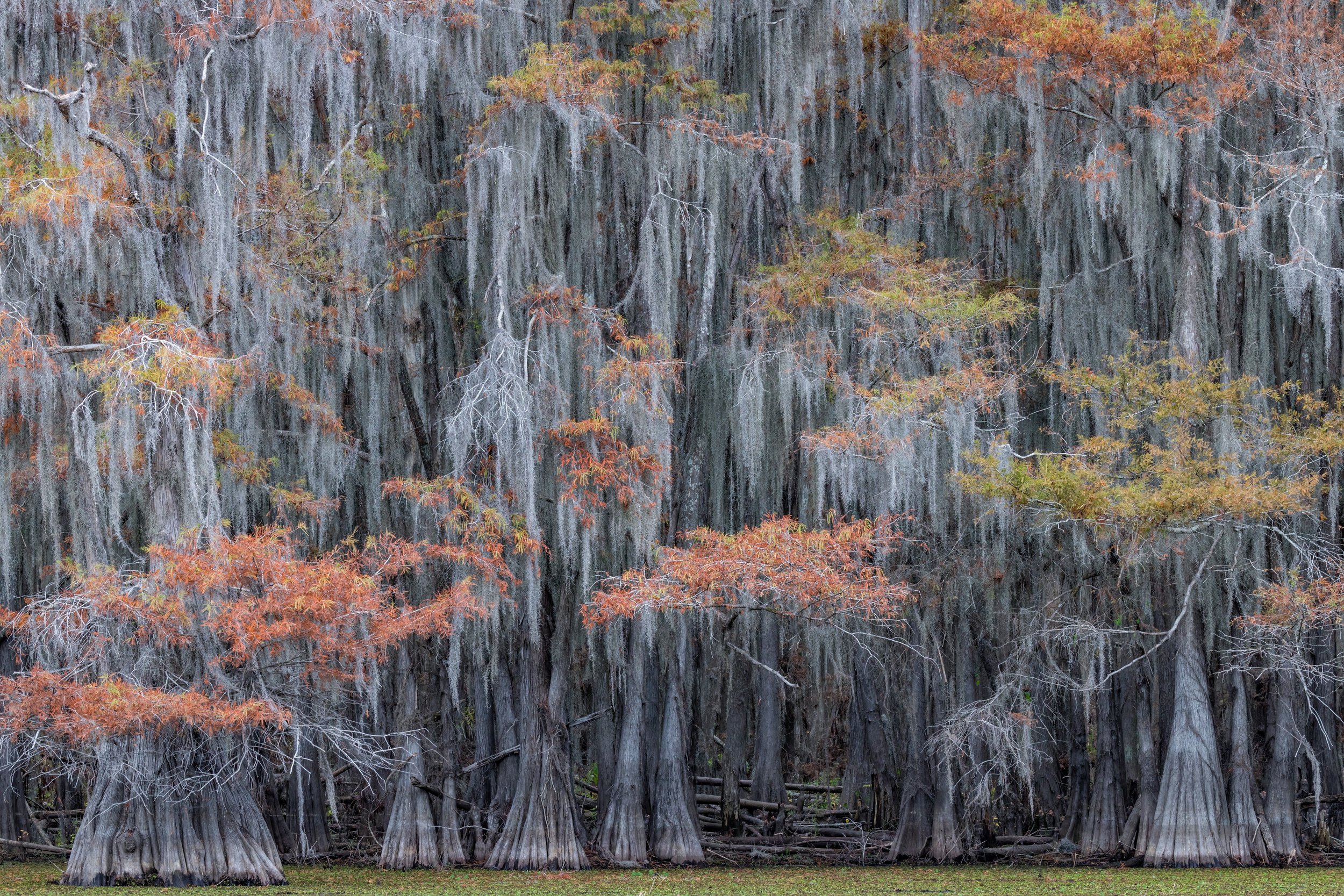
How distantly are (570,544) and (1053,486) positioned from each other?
473cm

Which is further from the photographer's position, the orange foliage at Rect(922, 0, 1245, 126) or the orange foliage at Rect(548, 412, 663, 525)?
the orange foliage at Rect(922, 0, 1245, 126)

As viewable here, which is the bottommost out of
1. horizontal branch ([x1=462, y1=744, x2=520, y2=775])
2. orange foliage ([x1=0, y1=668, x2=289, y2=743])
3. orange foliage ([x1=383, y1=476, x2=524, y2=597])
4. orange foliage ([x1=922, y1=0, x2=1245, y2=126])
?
horizontal branch ([x1=462, y1=744, x2=520, y2=775])

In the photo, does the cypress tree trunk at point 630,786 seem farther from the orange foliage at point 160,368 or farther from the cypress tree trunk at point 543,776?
the orange foliage at point 160,368

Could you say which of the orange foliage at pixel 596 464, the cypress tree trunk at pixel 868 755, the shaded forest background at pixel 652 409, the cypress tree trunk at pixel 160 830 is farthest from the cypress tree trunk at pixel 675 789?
the cypress tree trunk at pixel 160 830

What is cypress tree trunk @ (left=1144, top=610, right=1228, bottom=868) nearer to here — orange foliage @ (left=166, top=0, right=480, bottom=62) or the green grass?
→ the green grass

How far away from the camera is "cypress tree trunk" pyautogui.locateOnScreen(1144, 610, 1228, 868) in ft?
47.6

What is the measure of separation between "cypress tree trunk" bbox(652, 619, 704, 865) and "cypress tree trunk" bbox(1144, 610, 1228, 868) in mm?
4787

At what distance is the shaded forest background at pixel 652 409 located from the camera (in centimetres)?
1295

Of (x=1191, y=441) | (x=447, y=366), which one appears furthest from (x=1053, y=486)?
(x=447, y=366)

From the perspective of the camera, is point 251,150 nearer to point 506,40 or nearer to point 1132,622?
point 506,40

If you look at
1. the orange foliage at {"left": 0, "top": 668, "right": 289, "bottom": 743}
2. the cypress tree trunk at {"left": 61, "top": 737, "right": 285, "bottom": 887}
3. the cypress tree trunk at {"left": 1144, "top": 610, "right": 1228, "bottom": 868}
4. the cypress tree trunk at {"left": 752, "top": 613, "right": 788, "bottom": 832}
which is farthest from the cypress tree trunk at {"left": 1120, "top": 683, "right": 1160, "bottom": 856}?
the orange foliage at {"left": 0, "top": 668, "right": 289, "bottom": 743}

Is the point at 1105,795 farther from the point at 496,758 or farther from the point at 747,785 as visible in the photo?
the point at 496,758

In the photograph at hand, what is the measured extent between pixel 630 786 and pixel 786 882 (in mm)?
2632

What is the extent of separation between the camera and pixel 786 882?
13922 millimetres
